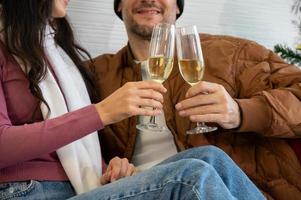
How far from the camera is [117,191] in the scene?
40.4 inches

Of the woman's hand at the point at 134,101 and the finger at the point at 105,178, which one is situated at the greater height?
the woman's hand at the point at 134,101

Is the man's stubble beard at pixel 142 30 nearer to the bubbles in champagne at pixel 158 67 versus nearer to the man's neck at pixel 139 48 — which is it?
the man's neck at pixel 139 48

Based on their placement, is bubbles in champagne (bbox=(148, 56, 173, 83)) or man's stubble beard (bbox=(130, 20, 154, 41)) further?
man's stubble beard (bbox=(130, 20, 154, 41))

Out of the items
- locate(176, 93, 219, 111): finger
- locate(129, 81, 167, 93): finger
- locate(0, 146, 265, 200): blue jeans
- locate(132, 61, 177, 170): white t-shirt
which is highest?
locate(129, 81, 167, 93): finger

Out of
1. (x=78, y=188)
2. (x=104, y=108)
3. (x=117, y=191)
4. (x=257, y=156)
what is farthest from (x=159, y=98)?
(x=257, y=156)

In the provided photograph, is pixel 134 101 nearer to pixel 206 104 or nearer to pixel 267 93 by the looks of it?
pixel 206 104

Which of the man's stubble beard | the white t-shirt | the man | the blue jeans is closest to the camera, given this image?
the blue jeans

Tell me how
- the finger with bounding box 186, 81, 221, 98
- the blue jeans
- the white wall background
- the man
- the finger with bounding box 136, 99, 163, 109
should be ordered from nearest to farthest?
1. the blue jeans
2. the finger with bounding box 136, 99, 163, 109
3. the finger with bounding box 186, 81, 221, 98
4. the man
5. the white wall background

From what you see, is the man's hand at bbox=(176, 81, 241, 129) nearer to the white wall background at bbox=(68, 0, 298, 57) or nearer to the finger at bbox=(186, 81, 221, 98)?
the finger at bbox=(186, 81, 221, 98)

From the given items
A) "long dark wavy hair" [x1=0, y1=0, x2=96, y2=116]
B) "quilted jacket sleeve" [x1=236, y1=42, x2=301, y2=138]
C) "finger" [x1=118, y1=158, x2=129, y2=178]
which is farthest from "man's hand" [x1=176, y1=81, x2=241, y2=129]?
"long dark wavy hair" [x1=0, y1=0, x2=96, y2=116]

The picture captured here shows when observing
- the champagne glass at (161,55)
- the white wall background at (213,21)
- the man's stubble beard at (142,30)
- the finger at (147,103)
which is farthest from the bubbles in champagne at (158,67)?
the white wall background at (213,21)

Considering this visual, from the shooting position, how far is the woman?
39.9 inches

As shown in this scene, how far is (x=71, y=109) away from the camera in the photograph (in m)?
1.35

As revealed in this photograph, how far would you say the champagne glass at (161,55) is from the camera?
3.88ft
